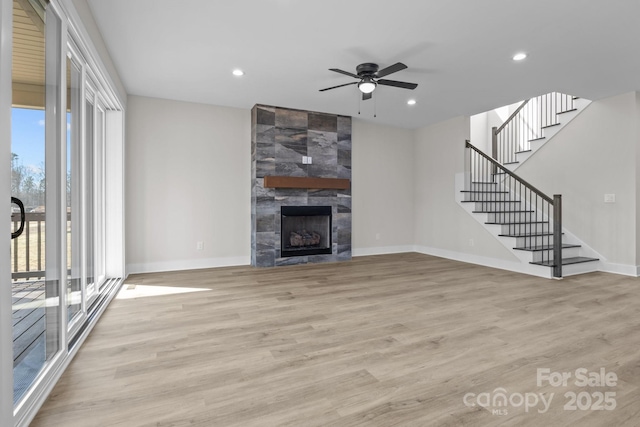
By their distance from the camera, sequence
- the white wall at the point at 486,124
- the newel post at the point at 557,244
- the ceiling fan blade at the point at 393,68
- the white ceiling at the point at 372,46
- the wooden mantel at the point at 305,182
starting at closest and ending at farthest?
the white ceiling at the point at 372,46, the ceiling fan blade at the point at 393,68, the newel post at the point at 557,244, the wooden mantel at the point at 305,182, the white wall at the point at 486,124

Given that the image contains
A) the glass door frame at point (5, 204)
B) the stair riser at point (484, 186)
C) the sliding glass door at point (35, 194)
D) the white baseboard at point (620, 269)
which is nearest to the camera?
the glass door frame at point (5, 204)

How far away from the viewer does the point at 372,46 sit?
136 inches

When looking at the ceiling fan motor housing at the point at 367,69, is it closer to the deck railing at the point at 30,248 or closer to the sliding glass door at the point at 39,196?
the sliding glass door at the point at 39,196

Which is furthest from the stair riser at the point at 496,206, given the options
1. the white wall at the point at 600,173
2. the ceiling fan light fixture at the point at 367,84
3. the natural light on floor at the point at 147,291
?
the natural light on floor at the point at 147,291

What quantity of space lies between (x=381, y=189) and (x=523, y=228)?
264 centimetres

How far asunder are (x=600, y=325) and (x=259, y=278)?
12.2ft

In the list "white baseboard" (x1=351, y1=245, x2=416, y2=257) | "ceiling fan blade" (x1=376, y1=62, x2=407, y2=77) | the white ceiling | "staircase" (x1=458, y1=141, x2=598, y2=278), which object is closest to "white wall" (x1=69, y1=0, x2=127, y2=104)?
the white ceiling

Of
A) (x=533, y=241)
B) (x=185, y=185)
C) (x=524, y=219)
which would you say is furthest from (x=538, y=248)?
(x=185, y=185)

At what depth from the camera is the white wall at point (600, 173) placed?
188 inches

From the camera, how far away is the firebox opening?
5777 millimetres

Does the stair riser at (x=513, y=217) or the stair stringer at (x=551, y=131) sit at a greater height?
the stair stringer at (x=551, y=131)

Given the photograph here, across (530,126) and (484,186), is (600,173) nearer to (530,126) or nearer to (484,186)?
(484,186)

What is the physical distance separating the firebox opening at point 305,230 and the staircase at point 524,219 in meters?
2.57

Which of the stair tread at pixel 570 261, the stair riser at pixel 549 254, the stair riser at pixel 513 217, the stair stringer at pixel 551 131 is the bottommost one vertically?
the stair tread at pixel 570 261
